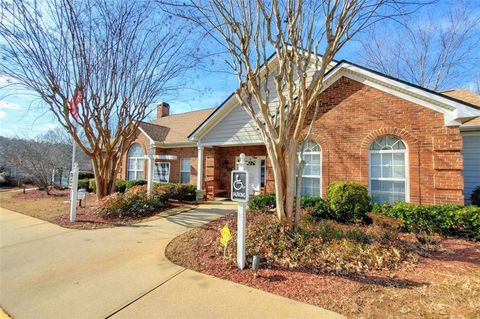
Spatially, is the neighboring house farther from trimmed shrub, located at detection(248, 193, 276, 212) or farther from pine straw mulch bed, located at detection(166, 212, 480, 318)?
pine straw mulch bed, located at detection(166, 212, 480, 318)

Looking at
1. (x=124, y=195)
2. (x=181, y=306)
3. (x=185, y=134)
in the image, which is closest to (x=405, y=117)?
(x=181, y=306)

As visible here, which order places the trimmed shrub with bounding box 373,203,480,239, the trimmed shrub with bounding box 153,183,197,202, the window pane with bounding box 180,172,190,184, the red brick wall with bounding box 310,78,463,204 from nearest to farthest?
the trimmed shrub with bounding box 373,203,480,239, the red brick wall with bounding box 310,78,463,204, the trimmed shrub with bounding box 153,183,197,202, the window pane with bounding box 180,172,190,184

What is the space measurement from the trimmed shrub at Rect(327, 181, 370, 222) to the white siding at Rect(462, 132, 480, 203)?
522 centimetres

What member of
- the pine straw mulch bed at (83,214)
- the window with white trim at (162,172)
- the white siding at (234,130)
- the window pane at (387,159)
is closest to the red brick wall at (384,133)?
the window pane at (387,159)

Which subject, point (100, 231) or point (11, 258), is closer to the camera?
point (11, 258)

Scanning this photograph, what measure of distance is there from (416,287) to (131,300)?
13.8 feet

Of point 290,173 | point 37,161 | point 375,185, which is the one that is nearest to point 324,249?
point 290,173

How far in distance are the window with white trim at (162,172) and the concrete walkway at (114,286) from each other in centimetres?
1010

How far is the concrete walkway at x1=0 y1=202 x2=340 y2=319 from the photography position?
306cm

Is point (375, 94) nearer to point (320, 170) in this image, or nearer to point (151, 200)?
point (320, 170)

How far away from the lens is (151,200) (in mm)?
9641

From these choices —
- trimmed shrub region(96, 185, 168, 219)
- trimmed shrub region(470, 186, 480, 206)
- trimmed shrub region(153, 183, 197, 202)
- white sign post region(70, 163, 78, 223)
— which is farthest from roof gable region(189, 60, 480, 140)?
white sign post region(70, 163, 78, 223)

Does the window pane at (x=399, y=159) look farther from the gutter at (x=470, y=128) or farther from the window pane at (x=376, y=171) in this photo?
the gutter at (x=470, y=128)

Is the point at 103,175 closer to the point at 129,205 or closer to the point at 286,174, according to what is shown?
the point at 129,205
